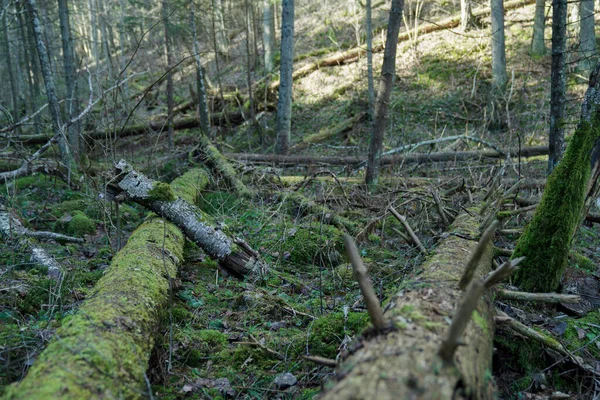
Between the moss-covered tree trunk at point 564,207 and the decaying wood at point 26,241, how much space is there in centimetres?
448

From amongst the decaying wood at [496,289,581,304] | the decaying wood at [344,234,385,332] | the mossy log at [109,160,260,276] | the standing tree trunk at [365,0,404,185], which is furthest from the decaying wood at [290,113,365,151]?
the decaying wood at [344,234,385,332]

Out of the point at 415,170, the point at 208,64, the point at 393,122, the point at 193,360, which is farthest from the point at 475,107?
the point at 208,64

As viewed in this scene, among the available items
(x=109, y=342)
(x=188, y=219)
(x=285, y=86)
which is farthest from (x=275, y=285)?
(x=285, y=86)

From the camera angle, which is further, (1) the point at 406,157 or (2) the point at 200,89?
(2) the point at 200,89

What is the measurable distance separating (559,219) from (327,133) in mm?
10538

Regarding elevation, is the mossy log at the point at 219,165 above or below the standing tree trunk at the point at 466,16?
below

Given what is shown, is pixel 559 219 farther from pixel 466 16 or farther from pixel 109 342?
pixel 466 16

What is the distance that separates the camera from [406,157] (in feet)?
31.8

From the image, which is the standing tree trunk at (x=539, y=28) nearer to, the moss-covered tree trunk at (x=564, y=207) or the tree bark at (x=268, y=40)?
the tree bark at (x=268, y=40)

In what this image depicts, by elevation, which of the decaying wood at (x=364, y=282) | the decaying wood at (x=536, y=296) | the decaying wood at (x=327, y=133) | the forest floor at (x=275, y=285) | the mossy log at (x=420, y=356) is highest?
the decaying wood at (x=364, y=282)

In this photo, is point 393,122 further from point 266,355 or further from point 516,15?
point 266,355

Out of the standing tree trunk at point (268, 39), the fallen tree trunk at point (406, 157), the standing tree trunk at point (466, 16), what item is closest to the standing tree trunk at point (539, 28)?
the standing tree trunk at point (466, 16)

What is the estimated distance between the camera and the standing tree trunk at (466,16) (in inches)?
656

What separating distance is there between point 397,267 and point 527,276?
1337mm
